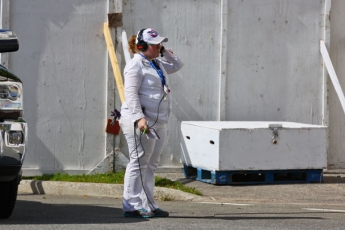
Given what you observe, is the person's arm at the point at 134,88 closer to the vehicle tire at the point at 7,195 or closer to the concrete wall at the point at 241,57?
the vehicle tire at the point at 7,195

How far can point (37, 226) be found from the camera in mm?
7336

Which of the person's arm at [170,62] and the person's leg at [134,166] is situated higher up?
the person's arm at [170,62]

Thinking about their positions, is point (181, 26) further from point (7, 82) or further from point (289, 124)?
point (7, 82)

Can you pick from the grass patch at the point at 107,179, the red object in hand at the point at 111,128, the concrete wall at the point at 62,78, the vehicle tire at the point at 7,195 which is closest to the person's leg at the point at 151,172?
the vehicle tire at the point at 7,195

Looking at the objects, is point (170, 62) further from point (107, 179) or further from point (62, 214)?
point (107, 179)

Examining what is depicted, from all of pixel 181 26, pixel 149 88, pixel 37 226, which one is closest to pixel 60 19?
pixel 181 26

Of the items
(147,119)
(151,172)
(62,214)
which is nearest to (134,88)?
(147,119)

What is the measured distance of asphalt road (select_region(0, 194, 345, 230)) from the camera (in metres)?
7.57

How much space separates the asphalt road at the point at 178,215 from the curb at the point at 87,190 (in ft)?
0.61

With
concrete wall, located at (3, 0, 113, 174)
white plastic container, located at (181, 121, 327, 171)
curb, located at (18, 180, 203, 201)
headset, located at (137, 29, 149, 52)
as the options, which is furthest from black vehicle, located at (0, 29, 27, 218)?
concrete wall, located at (3, 0, 113, 174)

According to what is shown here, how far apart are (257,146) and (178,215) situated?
2.79 metres

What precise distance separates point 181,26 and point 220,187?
2.62 m

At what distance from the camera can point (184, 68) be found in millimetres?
12164

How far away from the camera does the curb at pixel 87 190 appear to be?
10.1m
